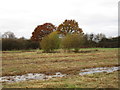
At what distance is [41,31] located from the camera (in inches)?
2768

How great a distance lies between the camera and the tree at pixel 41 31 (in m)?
69.8

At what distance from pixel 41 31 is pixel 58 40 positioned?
30.4m

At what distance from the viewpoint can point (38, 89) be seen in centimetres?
809

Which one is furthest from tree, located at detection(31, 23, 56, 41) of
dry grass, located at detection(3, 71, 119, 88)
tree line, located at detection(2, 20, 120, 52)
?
dry grass, located at detection(3, 71, 119, 88)

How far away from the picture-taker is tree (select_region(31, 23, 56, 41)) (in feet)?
229

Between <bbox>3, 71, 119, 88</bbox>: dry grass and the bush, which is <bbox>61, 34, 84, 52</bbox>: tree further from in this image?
<bbox>3, 71, 119, 88</bbox>: dry grass

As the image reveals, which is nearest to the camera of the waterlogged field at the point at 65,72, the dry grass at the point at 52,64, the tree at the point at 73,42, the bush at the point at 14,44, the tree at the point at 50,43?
the waterlogged field at the point at 65,72

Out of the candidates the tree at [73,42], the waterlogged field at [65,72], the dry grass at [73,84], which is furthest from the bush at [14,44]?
the dry grass at [73,84]

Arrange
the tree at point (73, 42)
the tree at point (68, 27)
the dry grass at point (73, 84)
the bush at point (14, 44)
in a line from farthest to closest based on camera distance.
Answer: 1. the tree at point (68, 27)
2. the bush at point (14, 44)
3. the tree at point (73, 42)
4. the dry grass at point (73, 84)

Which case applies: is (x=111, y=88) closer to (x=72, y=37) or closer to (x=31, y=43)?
(x=72, y=37)

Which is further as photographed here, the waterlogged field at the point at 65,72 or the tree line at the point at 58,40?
the tree line at the point at 58,40

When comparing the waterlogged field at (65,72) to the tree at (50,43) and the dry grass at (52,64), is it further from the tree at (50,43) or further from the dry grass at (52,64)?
the tree at (50,43)

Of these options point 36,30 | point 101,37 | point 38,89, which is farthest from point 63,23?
point 38,89

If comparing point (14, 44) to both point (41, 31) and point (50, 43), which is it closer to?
point (50, 43)
